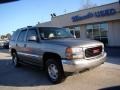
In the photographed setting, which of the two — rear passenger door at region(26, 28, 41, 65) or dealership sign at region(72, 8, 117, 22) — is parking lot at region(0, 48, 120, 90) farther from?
dealership sign at region(72, 8, 117, 22)

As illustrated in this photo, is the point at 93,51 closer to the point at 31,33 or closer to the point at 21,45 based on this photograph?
the point at 31,33

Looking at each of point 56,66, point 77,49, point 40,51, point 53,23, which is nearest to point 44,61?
point 40,51

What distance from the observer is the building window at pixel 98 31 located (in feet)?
82.9

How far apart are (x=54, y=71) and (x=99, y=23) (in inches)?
769

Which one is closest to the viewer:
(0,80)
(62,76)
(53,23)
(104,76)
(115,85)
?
(115,85)

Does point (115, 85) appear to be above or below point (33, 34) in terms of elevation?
below

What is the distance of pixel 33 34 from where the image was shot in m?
8.60

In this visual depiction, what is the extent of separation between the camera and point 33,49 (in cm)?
830

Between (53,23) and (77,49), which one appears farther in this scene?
(53,23)

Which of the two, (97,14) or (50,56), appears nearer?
(50,56)

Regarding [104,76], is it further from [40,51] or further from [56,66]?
[40,51]

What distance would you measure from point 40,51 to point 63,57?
1423 mm

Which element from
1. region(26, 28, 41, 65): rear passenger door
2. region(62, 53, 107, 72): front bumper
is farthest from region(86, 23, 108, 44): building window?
region(62, 53, 107, 72): front bumper

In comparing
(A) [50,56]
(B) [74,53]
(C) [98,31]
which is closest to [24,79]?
(A) [50,56]
